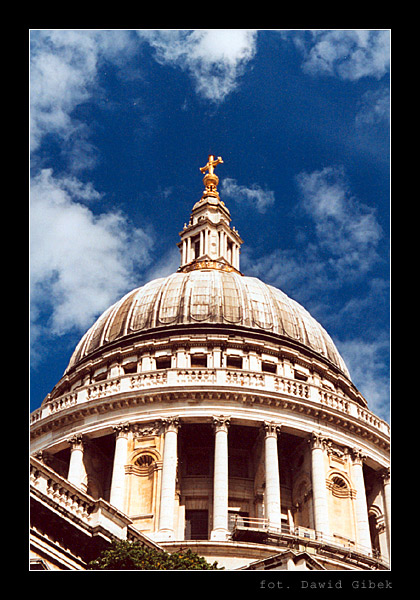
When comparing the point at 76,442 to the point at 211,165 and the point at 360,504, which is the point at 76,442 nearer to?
the point at 360,504

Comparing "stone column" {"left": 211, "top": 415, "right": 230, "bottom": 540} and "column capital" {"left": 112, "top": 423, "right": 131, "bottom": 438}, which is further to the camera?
"column capital" {"left": 112, "top": 423, "right": 131, "bottom": 438}

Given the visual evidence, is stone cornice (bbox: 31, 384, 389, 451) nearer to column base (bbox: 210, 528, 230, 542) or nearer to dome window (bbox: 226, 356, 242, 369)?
dome window (bbox: 226, 356, 242, 369)

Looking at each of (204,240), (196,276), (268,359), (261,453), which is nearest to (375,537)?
(261,453)

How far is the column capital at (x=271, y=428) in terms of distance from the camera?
4997 centimetres

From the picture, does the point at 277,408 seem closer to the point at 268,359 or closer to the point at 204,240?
the point at 268,359

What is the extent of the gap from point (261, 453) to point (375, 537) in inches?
330

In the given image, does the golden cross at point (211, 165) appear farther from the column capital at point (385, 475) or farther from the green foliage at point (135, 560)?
the green foliage at point (135, 560)

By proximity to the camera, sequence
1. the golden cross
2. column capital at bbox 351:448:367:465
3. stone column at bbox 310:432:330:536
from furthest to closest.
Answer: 1. the golden cross
2. column capital at bbox 351:448:367:465
3. stone column at bbox 310:432:330:536

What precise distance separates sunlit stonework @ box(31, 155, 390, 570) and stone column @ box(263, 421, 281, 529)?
0.23 ft

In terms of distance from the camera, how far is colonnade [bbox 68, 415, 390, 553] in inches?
1816

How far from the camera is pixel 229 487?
50.6 m

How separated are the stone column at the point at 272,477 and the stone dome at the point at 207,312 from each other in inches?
395

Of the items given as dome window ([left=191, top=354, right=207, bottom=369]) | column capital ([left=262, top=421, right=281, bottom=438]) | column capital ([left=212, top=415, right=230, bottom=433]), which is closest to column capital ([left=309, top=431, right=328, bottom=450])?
column capital ([left=262, top=421, right=281, bottom=438])

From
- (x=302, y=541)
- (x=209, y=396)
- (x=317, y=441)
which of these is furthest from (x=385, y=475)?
(x=302, y=541)
